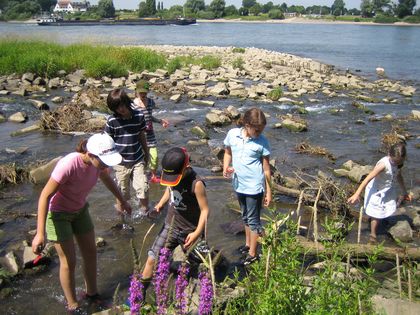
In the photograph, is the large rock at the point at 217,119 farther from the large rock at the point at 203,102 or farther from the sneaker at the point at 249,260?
the sneaker at the point at 249,260

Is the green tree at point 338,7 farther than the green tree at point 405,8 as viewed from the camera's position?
Yes

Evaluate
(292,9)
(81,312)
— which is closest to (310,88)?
(81,312)

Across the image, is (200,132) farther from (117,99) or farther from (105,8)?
(105,8)

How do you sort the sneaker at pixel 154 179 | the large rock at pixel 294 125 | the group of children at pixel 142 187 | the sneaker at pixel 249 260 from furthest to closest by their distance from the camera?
the large rock at pixel 294 125 < the sneaker at pixel 154 179 < the sneaker at pixel 249 260 < the group of children at pixel 142 187

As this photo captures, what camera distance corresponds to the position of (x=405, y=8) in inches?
4786

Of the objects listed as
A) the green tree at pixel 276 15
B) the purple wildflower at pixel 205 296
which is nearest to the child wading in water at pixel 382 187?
the purple wildflower at pixel 205 296

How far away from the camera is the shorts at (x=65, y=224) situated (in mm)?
4051

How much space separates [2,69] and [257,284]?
2181 cm

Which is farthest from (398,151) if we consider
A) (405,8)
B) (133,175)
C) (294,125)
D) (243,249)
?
(405,8)

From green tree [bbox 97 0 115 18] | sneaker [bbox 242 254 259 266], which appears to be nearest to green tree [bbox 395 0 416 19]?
green tree [bbox 97 0 115 18]

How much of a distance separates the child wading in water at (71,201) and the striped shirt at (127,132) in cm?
170

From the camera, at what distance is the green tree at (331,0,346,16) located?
6668 inches

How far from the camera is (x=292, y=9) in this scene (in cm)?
18662

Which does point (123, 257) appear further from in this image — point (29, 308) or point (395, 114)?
point (395, 114)
